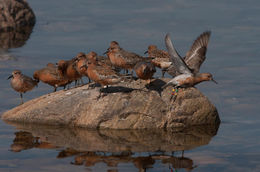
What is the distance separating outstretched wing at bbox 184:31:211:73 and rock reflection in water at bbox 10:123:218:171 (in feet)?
6.41

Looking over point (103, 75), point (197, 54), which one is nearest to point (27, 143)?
point (103, 75)

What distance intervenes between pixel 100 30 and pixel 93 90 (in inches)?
369

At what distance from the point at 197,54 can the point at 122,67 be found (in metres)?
2.11

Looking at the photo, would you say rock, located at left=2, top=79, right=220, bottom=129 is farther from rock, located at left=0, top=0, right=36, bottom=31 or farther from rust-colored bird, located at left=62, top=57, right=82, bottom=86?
rock, located at left=0, top=0, right=36, bottom=31

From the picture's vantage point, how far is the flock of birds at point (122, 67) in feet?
45.4

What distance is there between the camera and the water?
36.3ft

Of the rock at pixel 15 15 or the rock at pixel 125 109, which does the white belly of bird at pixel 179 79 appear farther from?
the rock at pixel 15 15

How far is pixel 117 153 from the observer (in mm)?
11398

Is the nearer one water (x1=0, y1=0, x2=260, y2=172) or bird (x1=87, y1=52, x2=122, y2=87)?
water (x1=0, y1=0, x2=260, y2=172)

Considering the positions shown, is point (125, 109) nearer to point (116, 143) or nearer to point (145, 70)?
point (145, 70)

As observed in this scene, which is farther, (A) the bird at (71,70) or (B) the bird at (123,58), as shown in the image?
(A) the bird at (71,70)

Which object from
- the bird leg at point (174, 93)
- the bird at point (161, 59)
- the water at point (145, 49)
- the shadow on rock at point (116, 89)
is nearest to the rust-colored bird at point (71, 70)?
the water at point (145, 49)

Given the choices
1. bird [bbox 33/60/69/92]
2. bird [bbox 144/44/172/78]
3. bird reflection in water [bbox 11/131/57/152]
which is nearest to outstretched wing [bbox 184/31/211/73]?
bird [bbox 144/44/172/78]

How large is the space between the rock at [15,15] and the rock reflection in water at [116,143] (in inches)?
540
